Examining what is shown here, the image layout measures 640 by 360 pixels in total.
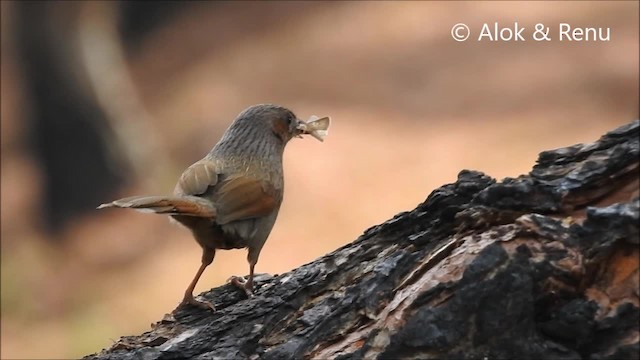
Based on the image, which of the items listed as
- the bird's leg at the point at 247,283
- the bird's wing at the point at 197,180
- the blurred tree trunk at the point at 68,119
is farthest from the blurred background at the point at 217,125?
the bird's wing at the point at 197,180

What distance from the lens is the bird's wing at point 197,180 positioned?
3.46 m

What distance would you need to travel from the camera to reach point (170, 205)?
3.18m

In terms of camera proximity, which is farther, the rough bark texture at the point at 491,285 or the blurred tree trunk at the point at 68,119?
the blurred tree trunk at the point at 68,119

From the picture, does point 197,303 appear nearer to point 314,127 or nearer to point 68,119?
point 314,127

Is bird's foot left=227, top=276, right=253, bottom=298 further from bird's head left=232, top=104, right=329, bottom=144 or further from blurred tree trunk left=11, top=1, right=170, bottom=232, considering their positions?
blurred tree trunk left=11, top=1, right=170, bottom=232

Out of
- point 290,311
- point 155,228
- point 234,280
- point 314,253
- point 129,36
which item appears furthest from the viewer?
point 129,36

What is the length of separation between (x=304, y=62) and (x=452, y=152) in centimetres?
252

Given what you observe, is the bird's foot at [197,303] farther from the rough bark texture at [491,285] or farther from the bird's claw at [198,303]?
the rough bark texture at [491,285]

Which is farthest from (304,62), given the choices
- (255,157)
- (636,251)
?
(636,251)

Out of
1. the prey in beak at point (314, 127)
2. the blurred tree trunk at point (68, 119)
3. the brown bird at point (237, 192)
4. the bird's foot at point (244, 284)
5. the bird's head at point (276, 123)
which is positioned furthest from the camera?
the blurred tree trunk at point (68, 119)

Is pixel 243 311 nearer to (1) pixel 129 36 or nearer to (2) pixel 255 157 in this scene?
(2) pixel 255 157

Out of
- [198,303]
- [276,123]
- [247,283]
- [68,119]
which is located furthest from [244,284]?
[68,119]

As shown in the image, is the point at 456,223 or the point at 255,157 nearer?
the point at 456,223

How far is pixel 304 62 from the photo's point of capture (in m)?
10.8
